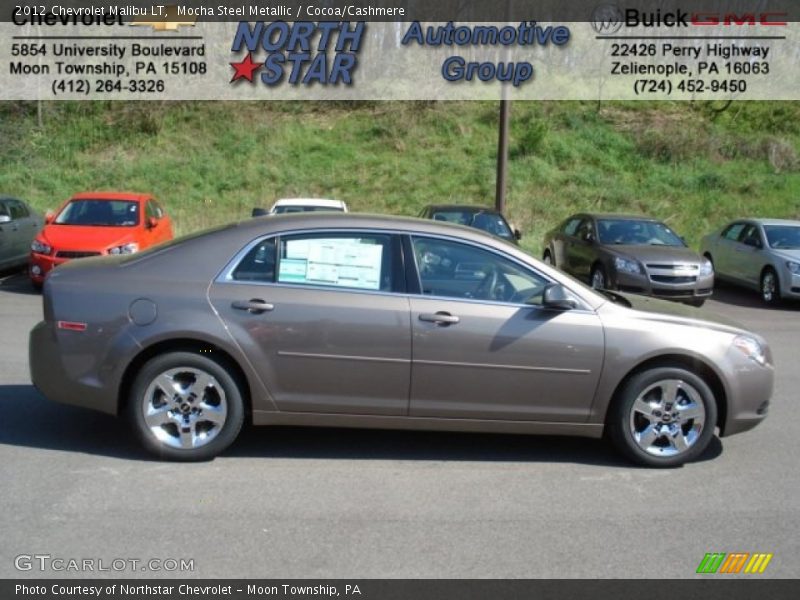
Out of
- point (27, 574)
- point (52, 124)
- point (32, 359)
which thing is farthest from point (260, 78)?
point (27, 574)

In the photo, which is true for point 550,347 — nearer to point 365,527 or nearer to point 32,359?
point 365,527

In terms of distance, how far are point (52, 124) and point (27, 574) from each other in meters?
27.0

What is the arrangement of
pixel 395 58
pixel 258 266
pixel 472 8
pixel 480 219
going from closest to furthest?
1. pixel 258 266
2. pixel 480 219
3. pixel 395 58
4. pixel 472 8

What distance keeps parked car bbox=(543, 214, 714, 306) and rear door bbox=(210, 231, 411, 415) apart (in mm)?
8456

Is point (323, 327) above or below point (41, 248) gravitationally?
above

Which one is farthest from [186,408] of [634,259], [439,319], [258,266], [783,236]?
[783,236]

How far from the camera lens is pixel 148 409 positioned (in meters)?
5.34

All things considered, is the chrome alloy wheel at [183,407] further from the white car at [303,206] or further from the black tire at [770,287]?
the black tire at [770,287]

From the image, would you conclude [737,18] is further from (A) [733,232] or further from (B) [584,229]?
(B) [584,229]

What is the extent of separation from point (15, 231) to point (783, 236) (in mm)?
13714

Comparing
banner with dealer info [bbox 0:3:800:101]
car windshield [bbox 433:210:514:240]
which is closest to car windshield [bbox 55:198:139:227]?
car windshield [bbox 433:210:514:240]

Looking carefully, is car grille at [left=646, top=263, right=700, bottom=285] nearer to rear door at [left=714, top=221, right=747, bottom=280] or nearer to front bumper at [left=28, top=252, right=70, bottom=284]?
rear door at [left=714, top=221, right=747, bottom=280]

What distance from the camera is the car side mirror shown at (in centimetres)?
533

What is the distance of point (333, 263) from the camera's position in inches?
215
